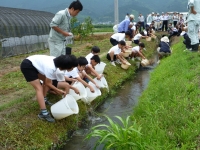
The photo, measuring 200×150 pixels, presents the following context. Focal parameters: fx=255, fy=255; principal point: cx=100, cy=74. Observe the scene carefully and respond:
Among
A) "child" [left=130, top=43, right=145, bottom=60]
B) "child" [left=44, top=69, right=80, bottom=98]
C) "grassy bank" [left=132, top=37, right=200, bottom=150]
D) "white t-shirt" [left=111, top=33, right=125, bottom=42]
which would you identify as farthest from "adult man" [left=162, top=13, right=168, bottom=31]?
"child" [left=44, top=69, right=80, bottom=98]

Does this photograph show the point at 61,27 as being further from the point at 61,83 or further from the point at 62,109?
the point at 62,109

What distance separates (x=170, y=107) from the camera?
160 inches

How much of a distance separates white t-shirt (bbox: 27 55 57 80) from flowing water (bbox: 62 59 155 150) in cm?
113

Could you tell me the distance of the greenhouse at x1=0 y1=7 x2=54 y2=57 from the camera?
13.0 m

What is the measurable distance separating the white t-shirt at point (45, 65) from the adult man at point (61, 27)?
3.25 ft

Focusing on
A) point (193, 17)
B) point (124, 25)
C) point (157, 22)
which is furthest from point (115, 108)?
point (157, 22)

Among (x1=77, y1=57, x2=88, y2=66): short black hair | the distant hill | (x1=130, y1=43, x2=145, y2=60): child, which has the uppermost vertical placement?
(x1=77, y1=57, x2=88, y2=66): short black hair

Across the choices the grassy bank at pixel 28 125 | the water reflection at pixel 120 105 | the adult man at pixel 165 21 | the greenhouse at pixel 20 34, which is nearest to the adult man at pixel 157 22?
the adult man at pixel 165 21

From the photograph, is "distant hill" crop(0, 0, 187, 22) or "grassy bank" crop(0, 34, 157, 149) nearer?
"grassy bank" crop(0, 34, 157, 149)

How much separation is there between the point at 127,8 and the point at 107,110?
124715 mm

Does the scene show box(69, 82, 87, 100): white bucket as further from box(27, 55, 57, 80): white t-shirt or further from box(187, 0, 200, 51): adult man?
box(187, 0, 200, 51): adult man

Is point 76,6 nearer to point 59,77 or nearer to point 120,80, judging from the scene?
point 59,77

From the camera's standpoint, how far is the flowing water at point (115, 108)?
4.13m

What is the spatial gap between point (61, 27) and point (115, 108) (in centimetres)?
Answer: 217
